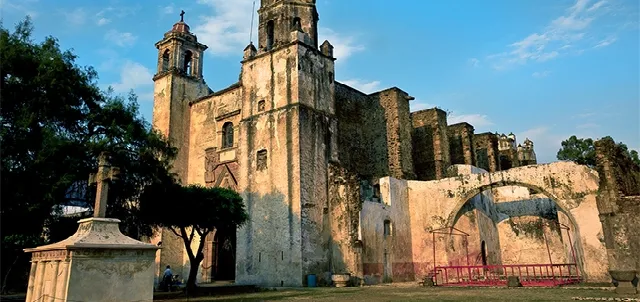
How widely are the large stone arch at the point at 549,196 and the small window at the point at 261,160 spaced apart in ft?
22.4

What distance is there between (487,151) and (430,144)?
535 centimetres

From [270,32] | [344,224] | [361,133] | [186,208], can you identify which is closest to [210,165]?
[270,32]

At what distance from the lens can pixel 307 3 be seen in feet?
71.5

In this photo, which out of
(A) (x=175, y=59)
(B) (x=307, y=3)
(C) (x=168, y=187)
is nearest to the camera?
(C) (x=168, y=187)

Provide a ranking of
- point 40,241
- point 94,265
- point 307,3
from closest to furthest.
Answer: point 94,265 < point 40,241 < point 307,3

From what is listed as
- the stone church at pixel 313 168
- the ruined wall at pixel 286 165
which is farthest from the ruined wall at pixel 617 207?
the ruined wall at pixel 286 165

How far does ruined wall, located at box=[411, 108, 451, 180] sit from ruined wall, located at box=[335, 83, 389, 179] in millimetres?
2849

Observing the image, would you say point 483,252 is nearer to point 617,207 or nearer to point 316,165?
point 617,207

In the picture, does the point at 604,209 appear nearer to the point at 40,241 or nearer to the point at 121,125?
the point at 121,125

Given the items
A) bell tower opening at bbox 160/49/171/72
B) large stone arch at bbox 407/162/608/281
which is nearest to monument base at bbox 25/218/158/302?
large stone arch at bbox 407/162/608/281

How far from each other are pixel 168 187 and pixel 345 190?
7063mm

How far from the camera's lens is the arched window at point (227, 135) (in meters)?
22.6

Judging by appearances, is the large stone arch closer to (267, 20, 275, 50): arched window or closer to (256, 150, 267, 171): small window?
(256, 150, 267, 171): small window

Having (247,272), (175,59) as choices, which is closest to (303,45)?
(175,59)
